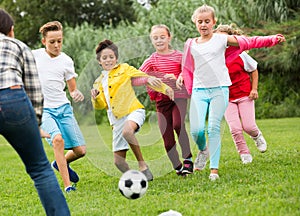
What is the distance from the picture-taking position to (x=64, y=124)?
20.0ft

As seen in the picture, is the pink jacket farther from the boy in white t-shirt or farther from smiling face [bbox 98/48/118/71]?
the boy in white t-shirt

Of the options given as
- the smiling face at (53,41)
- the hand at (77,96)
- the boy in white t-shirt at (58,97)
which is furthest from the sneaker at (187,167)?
the smiling face at (53,41)

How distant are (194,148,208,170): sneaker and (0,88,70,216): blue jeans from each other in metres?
2.68

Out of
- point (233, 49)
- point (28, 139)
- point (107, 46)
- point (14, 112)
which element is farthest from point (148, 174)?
point (14, 112)

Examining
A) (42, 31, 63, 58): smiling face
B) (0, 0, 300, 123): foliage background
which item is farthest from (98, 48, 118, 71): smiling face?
(0, 0, 300, 123): foliage background

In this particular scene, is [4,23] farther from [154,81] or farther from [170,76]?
[170,76]

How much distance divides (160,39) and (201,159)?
141cm

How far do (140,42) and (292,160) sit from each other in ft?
7.88

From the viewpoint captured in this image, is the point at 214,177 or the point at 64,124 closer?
the point at 214,177

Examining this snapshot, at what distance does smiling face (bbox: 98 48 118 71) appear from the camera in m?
5.66

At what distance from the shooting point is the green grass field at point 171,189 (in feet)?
14.5

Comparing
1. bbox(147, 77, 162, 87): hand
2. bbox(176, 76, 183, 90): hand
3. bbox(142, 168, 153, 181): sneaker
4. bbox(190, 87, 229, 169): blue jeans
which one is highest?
bbox(147, 77, 162, 87): hand

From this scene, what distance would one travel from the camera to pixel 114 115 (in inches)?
221

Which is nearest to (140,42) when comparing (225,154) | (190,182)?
(190,182)
